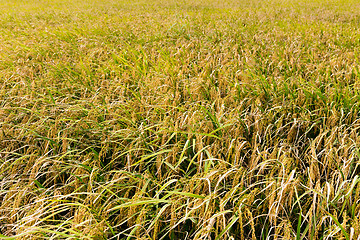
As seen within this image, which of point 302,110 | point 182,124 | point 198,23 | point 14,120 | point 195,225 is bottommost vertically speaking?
point 195,225

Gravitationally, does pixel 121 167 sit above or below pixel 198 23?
below

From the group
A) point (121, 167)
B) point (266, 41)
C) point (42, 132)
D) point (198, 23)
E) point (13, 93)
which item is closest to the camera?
point (121, 167)

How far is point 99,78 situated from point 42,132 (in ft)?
4.12

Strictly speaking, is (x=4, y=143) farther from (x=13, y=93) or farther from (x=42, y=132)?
(x=13, y=93)

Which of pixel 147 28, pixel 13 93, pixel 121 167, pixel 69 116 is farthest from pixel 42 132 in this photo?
pixel 147 28

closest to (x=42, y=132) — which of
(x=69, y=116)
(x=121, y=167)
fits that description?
(x=69, y=116)

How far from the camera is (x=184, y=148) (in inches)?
62.9

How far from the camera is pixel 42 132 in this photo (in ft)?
6.65

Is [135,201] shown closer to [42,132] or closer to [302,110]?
[42,132]

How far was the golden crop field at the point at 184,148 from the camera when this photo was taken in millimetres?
1286

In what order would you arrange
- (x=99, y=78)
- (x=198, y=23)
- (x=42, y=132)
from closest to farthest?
1. (x=42, y=132)
2. (x=99, y=78)
3. (x=198, y=23)

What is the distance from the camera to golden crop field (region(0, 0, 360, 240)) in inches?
50.6

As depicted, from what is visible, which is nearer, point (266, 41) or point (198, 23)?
point (266, 41)

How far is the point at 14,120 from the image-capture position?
2225mm
